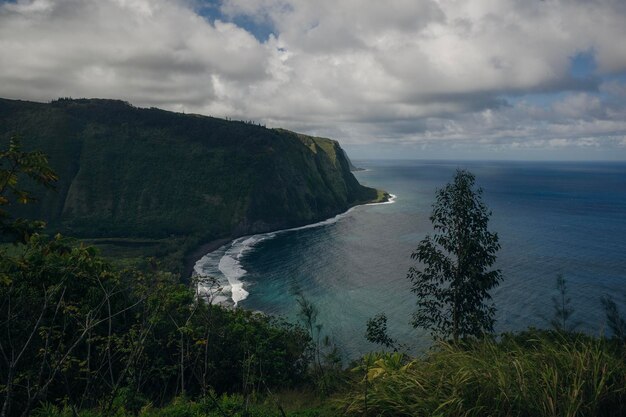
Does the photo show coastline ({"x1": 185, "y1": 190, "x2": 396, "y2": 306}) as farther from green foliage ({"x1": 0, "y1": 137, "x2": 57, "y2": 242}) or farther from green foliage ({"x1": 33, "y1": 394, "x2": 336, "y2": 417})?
green foliage ({"x1": 0, "y1": 137, "x2": 57, "y2": 242})

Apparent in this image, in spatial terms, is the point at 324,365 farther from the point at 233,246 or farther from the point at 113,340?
the point at 233,246

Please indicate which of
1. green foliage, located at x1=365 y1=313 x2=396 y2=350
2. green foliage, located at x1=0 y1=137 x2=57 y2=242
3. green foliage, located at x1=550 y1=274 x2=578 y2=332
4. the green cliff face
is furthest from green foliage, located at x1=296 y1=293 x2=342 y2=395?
the green cliff face

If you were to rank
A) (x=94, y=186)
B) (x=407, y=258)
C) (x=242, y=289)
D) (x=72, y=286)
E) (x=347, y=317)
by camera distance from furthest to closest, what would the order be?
(x=94, y=186), (x=407, y=258), (x=242, y=289), (x=347, y=317), (x=72, y=286)

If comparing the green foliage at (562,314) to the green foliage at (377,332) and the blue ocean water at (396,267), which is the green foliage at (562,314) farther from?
the green foliage at (377,332)

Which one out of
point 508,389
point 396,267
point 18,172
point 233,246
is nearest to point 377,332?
point 508,389

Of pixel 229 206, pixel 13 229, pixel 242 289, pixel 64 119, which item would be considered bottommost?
pixel 242 289

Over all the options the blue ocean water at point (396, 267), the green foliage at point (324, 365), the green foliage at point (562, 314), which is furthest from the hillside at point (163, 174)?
the green foliage at point (562, 314)

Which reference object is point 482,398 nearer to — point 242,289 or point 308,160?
point 242,289

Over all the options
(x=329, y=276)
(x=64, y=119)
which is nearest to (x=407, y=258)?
(x=329, y=276)

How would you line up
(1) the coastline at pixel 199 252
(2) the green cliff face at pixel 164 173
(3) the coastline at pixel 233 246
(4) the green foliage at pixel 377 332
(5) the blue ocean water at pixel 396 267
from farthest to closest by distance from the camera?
(2) the green cliff face at pixel 164 173 → (1) the coastline at pixel 199 252 → (3) the coastline at pixel 233 246 → (5) the blue ocean water at pixel 396 267 → (4) the green foliage at pixel 377 332
